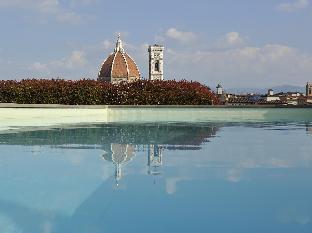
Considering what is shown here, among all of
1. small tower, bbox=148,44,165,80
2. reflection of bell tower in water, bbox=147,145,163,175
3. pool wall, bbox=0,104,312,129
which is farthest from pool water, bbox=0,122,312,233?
small tower, bbox=148,44,165,80

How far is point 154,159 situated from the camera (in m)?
9.51

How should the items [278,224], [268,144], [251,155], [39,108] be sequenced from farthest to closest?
[39,108] → [268,144] → [251,155] → [278,224]

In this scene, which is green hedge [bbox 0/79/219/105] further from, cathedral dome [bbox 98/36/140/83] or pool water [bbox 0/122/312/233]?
cathedral dome [bbox 98/36/140/83]

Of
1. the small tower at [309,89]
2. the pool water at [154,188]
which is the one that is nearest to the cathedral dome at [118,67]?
the small tower at [309,89]

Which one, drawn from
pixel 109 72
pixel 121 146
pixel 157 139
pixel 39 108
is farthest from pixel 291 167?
pixel 109 72

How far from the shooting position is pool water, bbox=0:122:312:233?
5.19 m

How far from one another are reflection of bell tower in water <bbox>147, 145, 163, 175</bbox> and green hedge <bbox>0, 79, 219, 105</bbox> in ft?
45.3

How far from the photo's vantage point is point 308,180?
24.5 ft

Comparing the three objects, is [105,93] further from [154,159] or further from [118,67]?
[118,67]

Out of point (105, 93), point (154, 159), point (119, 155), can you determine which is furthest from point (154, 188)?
point (105, 93)

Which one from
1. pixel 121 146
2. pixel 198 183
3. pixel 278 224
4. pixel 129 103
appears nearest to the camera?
pixel 278 224

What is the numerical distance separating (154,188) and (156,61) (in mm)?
69619

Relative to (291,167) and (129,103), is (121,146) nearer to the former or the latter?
(291,167)

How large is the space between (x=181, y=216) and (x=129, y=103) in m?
20.5
